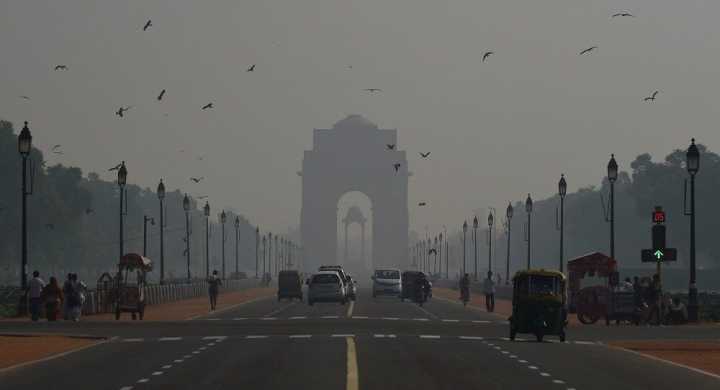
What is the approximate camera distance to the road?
23781mm

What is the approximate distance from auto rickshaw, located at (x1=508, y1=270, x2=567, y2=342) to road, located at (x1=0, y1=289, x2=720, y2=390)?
1.51 feet

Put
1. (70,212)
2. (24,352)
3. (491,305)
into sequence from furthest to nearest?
(70,212), (491,305), (24,352)

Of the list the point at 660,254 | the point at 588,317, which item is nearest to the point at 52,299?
the point at 588,317

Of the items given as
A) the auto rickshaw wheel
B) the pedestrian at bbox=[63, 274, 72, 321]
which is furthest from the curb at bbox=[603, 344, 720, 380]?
the pedestrian at bbox=[63, 274, 72, 321]

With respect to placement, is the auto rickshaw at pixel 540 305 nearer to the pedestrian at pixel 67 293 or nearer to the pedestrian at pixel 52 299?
the pedestrian at pixel 52 299

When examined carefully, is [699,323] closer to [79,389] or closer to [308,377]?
[308,377]

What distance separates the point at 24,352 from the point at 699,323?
26369 mm

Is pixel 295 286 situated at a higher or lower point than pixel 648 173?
lower

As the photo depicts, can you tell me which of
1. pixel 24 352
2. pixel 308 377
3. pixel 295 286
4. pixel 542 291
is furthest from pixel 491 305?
pixel 308 377

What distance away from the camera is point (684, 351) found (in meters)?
34.2

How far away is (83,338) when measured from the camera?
39.2m

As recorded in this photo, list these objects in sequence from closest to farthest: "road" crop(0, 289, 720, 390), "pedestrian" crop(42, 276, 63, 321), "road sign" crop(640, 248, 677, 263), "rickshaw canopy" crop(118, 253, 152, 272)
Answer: "road" crop(0, 289, 720, 390), "road sign" crop(640, 248, 677, 263), "pedestrian" crop(42, 276, 63, 321), "rickshaw canopy" crop(118, 253, 152, 272)

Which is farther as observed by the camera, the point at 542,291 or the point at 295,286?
the point at 295,286

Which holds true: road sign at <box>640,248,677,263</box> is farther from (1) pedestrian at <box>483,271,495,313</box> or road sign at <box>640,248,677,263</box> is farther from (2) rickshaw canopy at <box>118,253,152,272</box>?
(2) rickshaw canopy at <box>118,253,152,272</box>
